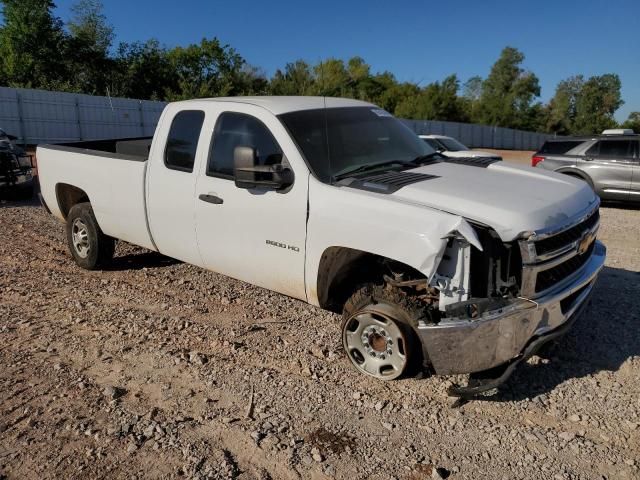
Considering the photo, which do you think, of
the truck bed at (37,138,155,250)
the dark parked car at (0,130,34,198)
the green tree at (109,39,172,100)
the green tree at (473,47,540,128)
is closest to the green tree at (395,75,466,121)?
the green tree at (473,47,540,128)

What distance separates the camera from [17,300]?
18.1ft

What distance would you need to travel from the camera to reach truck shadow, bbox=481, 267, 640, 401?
3846 millimetres

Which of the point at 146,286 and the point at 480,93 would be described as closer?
the point at 146,286

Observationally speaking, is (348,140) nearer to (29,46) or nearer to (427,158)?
(427,158)

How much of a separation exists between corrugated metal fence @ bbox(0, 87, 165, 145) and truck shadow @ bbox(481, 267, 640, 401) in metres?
21.6

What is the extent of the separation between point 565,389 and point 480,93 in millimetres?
93018

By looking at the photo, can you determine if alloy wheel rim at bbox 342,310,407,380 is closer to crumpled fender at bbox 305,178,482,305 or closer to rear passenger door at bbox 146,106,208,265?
crumpled fender at bbox 305,178,482,305

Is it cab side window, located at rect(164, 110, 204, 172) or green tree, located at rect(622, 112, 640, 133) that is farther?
green tree, located at rect(622, 112, 640, 133)

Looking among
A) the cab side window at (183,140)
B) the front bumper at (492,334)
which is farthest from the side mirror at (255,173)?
the front bumper at (492,334)

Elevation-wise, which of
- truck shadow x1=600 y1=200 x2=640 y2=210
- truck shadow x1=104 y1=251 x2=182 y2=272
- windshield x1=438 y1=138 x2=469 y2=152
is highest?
windshield x1=438 y1=138 x2=469 y2=152

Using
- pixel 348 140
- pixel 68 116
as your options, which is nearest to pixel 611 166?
pixel 348 140

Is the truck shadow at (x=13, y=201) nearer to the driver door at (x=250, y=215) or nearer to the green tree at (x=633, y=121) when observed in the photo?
the driver door at (x=250, y=215)

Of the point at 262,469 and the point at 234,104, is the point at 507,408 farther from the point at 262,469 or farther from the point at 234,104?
the point at 234,104

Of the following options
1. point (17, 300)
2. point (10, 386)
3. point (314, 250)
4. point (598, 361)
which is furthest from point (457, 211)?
point (17, 300)
